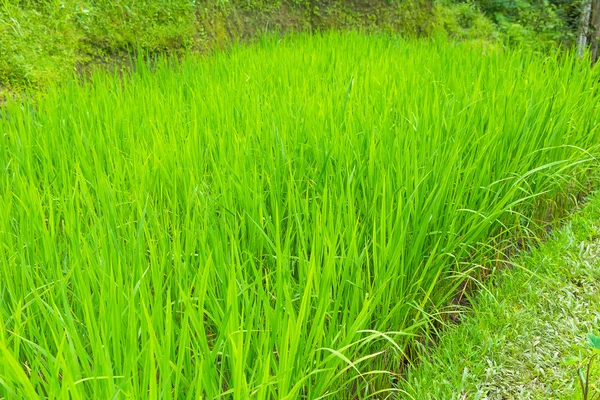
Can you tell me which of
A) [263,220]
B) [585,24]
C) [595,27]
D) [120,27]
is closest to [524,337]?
[263,220]

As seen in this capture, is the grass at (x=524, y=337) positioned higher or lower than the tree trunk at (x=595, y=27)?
→ lower

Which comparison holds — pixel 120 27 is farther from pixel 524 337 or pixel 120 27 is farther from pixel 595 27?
pixel 595 27

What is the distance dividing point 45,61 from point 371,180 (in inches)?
83.5

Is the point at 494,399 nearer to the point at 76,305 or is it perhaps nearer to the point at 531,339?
the point at 531,339

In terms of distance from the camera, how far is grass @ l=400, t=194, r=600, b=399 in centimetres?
112

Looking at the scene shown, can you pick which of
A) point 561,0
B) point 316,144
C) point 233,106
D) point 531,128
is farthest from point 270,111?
point 561,0

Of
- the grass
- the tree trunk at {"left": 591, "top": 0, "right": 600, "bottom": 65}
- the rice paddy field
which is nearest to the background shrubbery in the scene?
the rice paddy field

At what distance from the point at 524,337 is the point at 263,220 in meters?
0.71

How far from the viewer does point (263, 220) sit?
4.13 feet

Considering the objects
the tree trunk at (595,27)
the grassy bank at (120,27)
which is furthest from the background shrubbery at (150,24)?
the tree trunk at (595,27)

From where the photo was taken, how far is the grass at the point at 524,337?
1.12 metres

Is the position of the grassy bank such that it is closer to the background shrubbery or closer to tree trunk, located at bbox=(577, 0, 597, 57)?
the background shrubbery

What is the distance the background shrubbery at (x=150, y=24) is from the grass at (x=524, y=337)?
1854mm

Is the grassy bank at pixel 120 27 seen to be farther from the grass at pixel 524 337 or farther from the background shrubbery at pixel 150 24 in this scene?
the grass at pixel 524 337
